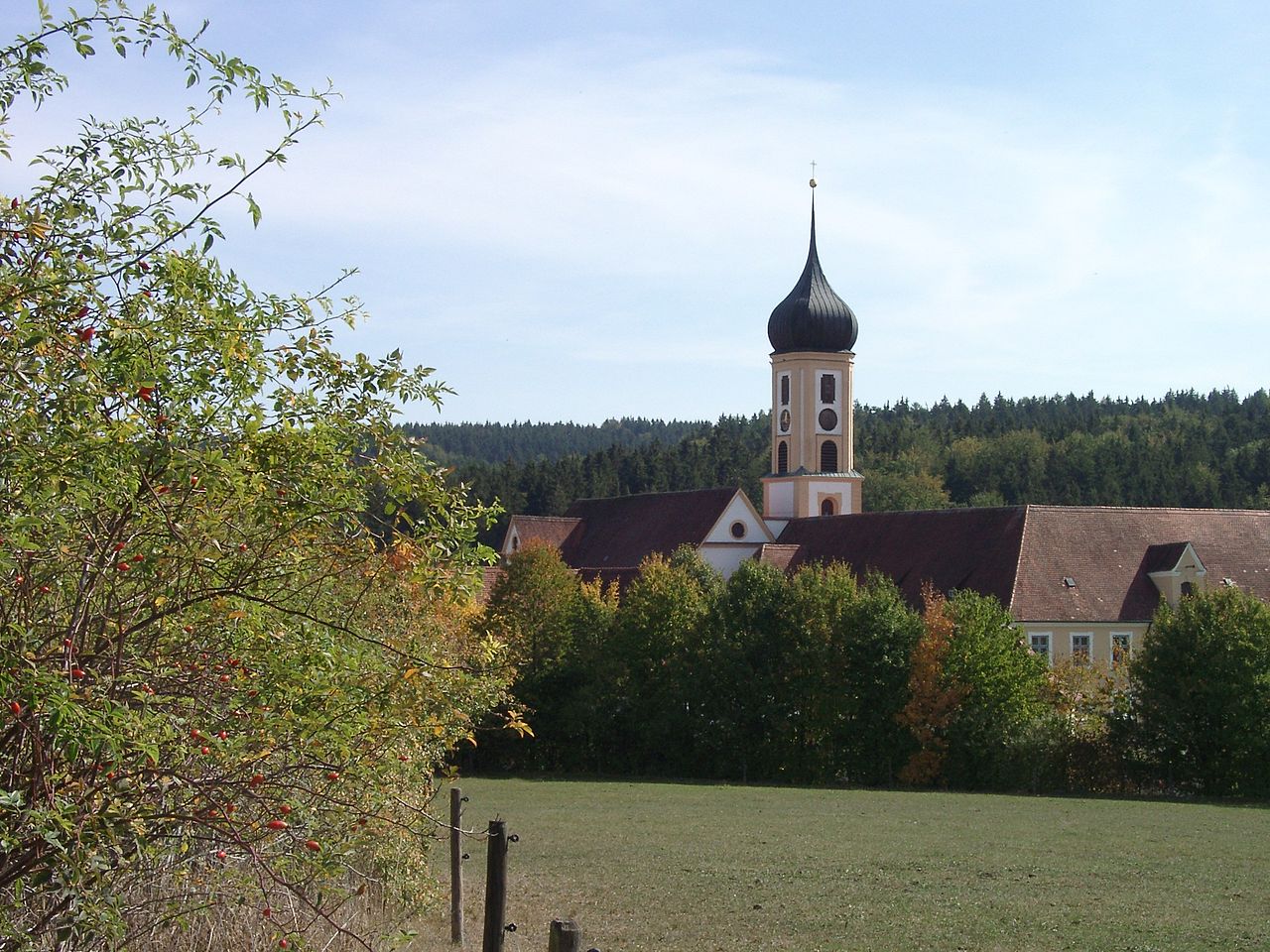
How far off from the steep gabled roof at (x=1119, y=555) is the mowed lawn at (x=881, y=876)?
56.4 ft

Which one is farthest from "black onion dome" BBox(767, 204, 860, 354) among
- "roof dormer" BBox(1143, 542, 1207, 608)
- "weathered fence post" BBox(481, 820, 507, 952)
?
"weathered fence post" BBox(481, 820, 507, 952)

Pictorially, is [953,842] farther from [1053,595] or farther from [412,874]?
[1053,595]

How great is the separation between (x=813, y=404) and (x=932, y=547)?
550 inches

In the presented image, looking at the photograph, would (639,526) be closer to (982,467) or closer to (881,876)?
(881,876)

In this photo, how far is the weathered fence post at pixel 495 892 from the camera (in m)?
8.16

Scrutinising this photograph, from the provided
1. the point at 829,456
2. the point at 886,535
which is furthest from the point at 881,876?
the point at 829,456

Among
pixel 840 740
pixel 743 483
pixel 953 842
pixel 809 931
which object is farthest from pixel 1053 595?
pixel 743 483

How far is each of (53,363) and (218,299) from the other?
0.87m

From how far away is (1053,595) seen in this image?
47.1m

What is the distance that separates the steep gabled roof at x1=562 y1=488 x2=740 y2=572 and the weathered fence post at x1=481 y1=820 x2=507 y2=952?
50.3m

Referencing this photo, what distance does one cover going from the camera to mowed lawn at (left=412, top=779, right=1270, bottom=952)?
13977 mm

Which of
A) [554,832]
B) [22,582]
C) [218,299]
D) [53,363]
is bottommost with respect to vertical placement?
[554,832]

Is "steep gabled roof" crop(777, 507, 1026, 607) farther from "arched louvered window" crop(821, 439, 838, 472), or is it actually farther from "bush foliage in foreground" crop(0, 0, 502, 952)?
"bush foliage in foreground" crop(0, 0, 502, 952)

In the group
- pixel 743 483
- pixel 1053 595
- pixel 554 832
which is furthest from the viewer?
pixel 743 483
